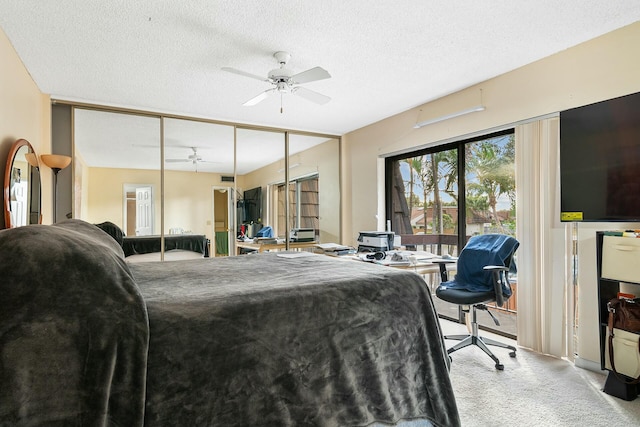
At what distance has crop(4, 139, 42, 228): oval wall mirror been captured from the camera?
2.60 m

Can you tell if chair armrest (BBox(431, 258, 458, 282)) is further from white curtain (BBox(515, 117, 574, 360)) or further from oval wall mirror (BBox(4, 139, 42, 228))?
oval wall mirror (BBox(4, 139, 42, 228))

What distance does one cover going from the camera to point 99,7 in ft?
7.44

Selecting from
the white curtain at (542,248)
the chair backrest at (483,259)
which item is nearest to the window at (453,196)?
the white curtain at (542,248)

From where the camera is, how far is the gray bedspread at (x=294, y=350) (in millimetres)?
1159

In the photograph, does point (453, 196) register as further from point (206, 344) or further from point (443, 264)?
point (206, 344)

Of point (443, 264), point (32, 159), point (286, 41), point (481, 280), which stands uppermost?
point (286, 41)

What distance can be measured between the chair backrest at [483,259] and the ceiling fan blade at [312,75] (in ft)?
6.42

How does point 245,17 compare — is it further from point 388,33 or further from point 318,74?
point 388,33

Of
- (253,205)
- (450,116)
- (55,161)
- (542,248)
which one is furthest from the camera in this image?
(253,205)

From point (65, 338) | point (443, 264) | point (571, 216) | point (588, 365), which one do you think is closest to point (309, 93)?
point (443, 264)

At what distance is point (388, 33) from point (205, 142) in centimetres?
314

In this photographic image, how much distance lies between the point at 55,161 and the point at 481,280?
4.29m

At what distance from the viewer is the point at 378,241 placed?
381 centimetres

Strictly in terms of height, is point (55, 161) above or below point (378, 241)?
above
